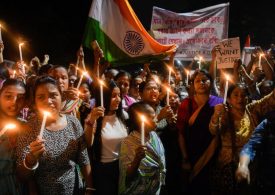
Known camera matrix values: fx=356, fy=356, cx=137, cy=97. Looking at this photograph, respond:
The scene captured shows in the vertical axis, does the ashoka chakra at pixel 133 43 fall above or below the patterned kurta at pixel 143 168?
A: above

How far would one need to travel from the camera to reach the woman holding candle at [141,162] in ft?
11.6

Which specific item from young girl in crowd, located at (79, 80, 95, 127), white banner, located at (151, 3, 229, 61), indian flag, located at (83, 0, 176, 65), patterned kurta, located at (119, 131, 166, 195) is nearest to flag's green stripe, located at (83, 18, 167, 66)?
indian flag, located at (83, 0, 176, 65)

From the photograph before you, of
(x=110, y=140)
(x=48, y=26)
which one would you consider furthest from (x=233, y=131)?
(x=48, y=26)

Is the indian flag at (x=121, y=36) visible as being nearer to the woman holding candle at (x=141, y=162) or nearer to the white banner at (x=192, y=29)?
the white banner at (x=192, y=29)

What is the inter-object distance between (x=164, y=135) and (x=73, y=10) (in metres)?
9.28

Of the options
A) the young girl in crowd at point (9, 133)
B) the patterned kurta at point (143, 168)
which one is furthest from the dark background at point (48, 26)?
the patterned kurta at point (143, 168)

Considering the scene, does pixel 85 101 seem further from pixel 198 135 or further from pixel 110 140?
pixel 198 135

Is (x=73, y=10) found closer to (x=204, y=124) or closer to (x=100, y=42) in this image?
(x=100, y=42)

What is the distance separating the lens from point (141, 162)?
3617mm

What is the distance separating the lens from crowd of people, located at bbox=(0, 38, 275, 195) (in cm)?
292

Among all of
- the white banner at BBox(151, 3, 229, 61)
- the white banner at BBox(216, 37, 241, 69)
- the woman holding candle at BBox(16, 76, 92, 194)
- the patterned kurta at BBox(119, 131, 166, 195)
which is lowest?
the patterned kurta at BBox(119, 131, 166, 195)

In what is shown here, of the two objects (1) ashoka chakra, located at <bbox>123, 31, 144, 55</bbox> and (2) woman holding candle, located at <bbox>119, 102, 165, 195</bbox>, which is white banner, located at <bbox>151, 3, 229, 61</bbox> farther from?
(2) woman holding candle, located at <bbox>119, 102, 165, 195</bbox>

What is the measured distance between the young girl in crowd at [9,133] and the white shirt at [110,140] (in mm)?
1061

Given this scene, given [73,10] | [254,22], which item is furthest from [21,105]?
[254,22]
